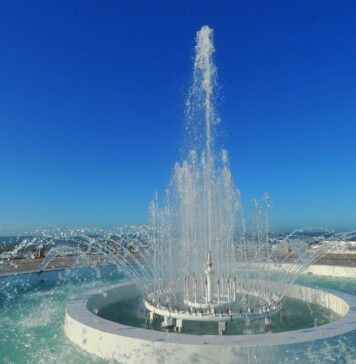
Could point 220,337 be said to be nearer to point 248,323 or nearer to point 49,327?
point 248,323

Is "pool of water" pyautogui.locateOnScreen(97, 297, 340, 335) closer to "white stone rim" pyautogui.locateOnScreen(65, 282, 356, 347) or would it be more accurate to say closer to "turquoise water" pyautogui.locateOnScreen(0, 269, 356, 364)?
"white stone rim" pyautogui.locateOnScreen(65, 282, 356, 347)

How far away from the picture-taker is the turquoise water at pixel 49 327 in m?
6.96

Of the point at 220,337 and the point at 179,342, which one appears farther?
the point at 220,337

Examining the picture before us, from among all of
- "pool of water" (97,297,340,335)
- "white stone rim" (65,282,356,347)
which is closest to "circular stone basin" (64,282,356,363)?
"white stone rim" (65,282,356,347)

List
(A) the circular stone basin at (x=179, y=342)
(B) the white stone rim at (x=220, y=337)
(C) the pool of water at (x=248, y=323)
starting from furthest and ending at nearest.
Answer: (C) the pool of water at (x=248, y=323)
(B) the white stone rim at (x=220, y=337)
(A) the circular stone basin at (x=179, y=342)

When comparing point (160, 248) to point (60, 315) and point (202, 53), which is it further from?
point (202, 53)

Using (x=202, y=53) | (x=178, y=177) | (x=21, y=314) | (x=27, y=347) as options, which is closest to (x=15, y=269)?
(x=21, y=314)

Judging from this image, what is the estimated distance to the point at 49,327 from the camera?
10000mm

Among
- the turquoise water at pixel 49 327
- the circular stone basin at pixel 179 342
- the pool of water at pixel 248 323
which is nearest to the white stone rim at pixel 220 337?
the circular stone basin at pixel 179 342

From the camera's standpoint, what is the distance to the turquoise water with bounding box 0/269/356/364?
6961 millimetres

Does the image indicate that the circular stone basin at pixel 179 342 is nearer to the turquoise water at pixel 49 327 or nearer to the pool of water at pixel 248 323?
the turquoise water at pixel 49 327

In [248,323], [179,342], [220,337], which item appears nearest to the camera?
[179,342]

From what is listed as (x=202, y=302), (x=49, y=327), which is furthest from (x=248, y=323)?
(x=49, y=327)

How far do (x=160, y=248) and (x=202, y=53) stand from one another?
7.58 m
